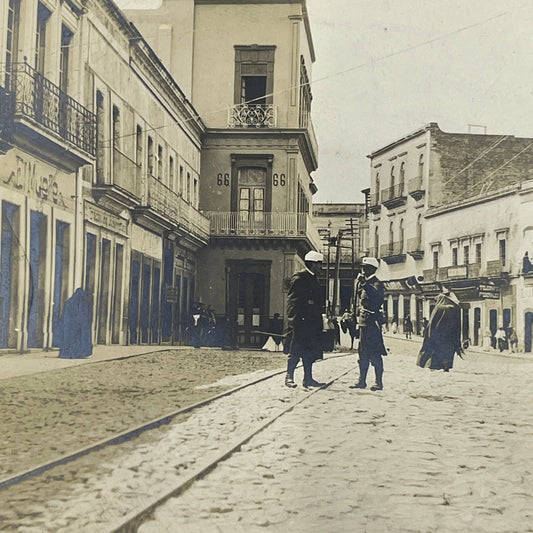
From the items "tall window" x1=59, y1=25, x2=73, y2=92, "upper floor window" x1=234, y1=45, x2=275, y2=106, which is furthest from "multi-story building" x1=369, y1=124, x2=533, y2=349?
"tall window" x1=59, y1=25, x2=73, y2=92

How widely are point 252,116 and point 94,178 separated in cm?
77

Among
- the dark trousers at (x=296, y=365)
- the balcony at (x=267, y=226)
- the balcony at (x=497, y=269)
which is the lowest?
the dark trousers at (x=296, y=365)

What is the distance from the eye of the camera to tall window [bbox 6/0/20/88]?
339cm

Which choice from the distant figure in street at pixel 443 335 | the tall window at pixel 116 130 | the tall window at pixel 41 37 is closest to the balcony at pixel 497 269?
the distant figure in street at pixel 443 335

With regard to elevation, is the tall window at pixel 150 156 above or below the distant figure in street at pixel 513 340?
above

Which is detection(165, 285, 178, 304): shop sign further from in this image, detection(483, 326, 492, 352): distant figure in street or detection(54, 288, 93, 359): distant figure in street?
detection(483, 326, 492, 352): distant figure in street

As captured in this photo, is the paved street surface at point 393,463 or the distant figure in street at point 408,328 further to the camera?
the distant figure in street at point 408,328

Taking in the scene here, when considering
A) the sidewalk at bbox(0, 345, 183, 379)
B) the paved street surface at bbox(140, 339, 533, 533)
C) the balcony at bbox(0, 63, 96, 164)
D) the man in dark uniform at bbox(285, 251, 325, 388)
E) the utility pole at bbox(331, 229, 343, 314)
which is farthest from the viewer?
the utility pole at bbox(331, 229, 343, 314)

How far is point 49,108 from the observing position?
11.4ft

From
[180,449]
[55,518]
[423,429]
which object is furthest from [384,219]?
[55,518]

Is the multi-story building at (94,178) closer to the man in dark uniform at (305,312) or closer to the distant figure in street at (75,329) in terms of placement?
the distant figure in street at (75,329)

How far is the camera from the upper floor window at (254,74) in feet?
12.7

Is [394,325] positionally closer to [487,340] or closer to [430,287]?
[430,287]

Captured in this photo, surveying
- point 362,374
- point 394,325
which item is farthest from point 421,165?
point 362,374
